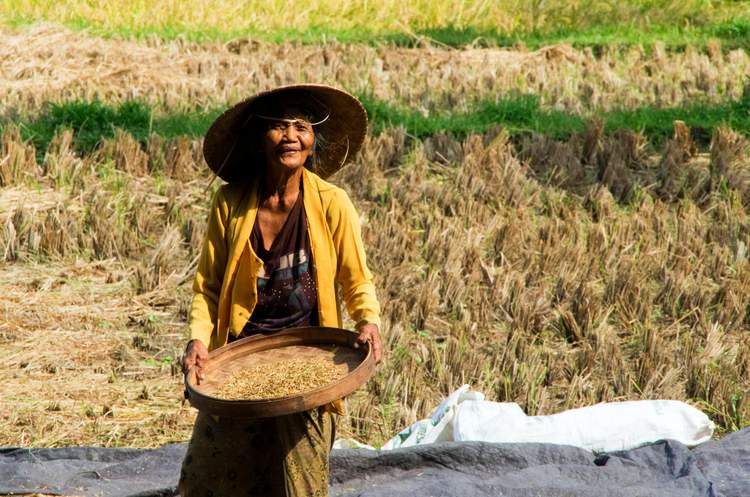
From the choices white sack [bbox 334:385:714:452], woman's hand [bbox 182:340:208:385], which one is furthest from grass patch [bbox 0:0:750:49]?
woman's hand [bbox 182:340:208:385]

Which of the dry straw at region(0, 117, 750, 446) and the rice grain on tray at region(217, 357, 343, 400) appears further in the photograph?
the dry straw at region(0, 117, 750, 446)

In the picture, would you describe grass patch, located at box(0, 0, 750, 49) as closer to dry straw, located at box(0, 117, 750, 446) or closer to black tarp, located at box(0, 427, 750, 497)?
dry straw, located at box(0, 117, 750, 446)

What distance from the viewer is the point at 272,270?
3400 millimetres

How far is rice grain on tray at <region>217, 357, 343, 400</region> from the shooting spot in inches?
123

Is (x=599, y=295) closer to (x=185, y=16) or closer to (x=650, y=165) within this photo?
(x=650, y=165)

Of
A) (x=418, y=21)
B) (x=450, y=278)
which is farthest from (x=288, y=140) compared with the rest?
(x=418, y=21)

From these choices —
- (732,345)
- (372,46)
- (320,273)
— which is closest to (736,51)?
(372,46)

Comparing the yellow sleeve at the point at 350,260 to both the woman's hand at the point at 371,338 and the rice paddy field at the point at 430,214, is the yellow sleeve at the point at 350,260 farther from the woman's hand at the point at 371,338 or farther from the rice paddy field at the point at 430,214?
the rice paddy field at the point at 430,214

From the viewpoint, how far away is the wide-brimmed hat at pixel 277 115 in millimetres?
3393

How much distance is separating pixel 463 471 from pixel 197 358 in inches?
53.8

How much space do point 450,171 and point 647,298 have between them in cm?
202

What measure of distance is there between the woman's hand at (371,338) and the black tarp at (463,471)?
91 centimetres

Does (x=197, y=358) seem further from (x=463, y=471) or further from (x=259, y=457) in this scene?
(x=463, y=471)

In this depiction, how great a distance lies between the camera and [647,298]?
561 centimetres
